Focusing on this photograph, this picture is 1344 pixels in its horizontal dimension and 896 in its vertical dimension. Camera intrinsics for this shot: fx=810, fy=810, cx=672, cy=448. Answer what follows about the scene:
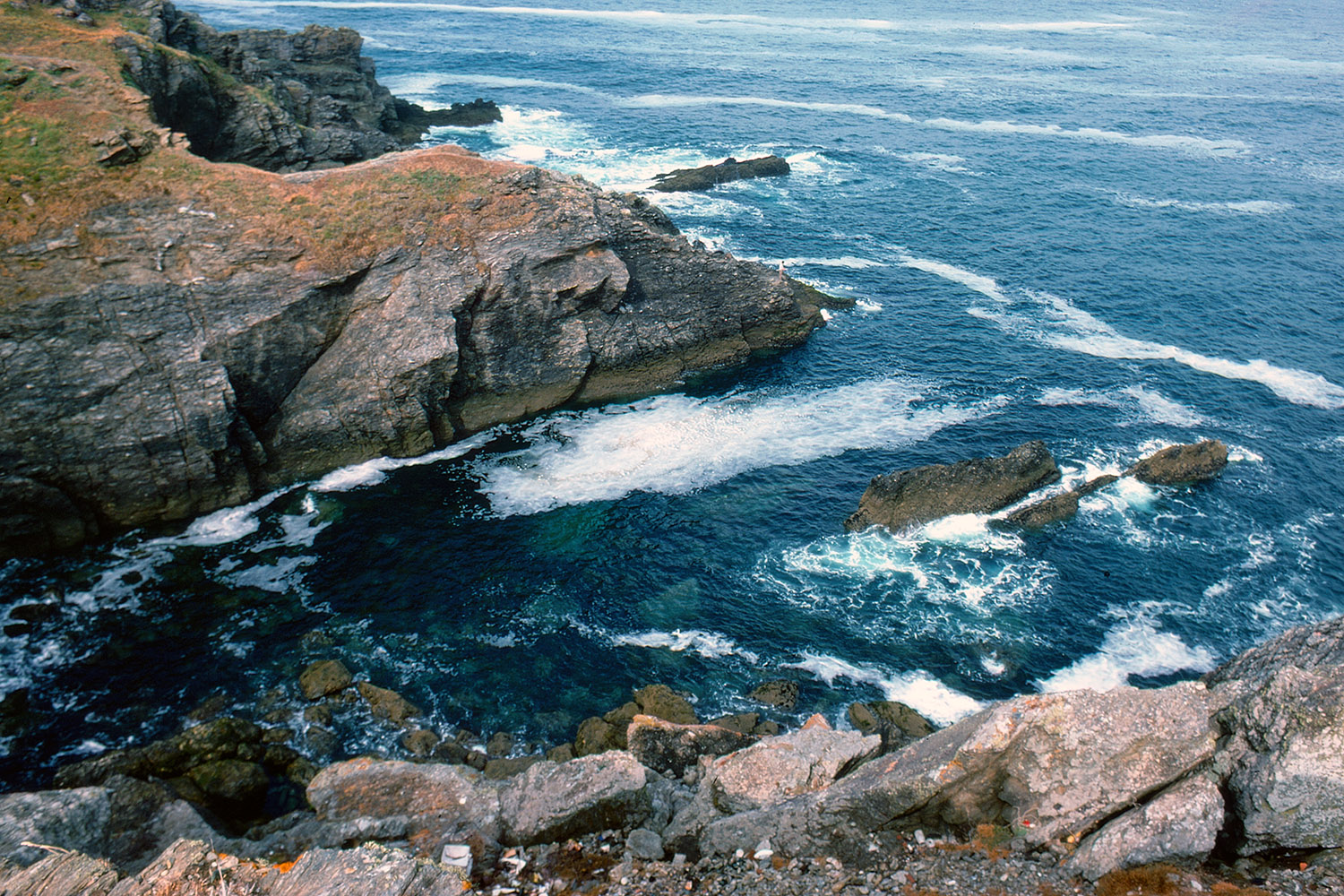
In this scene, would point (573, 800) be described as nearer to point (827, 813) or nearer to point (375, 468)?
point (827, 813)

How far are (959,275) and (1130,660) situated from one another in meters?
42.9

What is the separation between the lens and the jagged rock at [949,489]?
42844 millimetres

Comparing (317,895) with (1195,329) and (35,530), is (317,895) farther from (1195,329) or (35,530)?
(1195,329)

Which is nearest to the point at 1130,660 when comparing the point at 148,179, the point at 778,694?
the point at 778,694

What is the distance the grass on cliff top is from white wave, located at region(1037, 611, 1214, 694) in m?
40.2

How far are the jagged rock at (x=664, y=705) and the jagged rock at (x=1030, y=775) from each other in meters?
10.4

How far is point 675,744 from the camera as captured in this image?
27094 millimetres

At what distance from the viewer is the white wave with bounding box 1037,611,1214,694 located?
34219mm

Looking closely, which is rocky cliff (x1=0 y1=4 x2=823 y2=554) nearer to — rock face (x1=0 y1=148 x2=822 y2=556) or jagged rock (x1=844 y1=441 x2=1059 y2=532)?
rock face (x1=0 y1=148 x2=822 y2=556)

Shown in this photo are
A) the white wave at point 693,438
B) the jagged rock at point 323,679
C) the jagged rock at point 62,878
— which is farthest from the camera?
the white wave at point 693,438

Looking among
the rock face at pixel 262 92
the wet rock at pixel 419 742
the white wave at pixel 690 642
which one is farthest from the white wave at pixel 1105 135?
the wet rock at pixel 419 742

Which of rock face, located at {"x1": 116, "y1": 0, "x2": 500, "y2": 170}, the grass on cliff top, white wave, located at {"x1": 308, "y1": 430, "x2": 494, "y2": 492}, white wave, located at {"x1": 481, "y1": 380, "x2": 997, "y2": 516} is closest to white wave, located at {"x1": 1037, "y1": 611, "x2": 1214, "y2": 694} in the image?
white wave, located at {"x1": 481, "y1": 380, "x2": 997, "y2": 516}

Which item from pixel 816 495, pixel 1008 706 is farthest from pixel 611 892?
pixel 816 495

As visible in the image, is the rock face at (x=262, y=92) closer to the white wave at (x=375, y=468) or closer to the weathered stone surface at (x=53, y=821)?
the white wave at (x=375, y=468)
